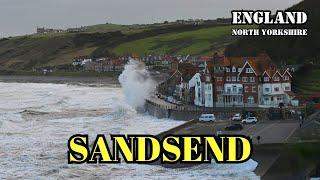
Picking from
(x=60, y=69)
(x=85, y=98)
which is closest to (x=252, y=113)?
(x=85, y=98)

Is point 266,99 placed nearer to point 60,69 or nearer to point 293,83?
point 293,83

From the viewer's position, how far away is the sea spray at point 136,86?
215 ft

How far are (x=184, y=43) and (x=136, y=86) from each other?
96611 millimetres

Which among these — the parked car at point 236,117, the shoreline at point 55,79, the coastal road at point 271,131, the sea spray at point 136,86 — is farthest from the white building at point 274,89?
the shoreline at point 55,79

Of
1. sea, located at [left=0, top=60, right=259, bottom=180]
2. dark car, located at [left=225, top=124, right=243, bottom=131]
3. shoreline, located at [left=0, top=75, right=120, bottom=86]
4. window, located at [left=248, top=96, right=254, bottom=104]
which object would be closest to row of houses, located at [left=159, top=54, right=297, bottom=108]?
window, located at [left=248, top=96, right=254, bottom=104]

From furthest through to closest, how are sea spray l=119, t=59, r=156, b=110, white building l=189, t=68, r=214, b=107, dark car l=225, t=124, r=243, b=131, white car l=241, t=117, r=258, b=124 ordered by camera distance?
sea spray l=119, t=59, r=156, b=110 < white building l=189, t=68, r=214, b=107 < white car l=241, t=117, r=258, b=124 < dark car l=225, t=124, r=243, b=131

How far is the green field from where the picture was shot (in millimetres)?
151125

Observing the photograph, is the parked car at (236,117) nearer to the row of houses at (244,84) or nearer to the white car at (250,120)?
the white car at (250,120)

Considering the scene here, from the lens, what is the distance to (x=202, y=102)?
54281 millimetres

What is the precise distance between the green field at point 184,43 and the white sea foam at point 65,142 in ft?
250

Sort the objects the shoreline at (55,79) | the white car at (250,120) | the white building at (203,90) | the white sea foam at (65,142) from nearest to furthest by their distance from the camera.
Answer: the white sea foam at (65,142) → the white car at (250,120) → the white building at (203,90) → the shoreline at (55,79)

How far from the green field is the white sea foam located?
7635 cm

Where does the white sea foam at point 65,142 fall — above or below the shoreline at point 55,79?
below

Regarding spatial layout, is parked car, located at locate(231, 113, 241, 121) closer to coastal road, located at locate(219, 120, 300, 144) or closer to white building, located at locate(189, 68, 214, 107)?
coastal road, located at locate(219, 120, 300, 144)
